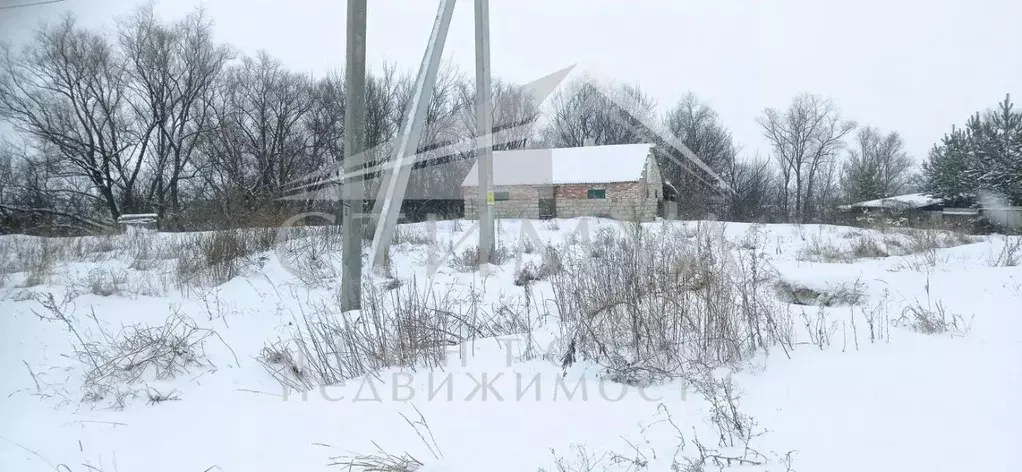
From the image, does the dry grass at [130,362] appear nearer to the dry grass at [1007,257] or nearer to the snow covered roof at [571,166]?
the dry grass at [1007,257]

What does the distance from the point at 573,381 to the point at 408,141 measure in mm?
4080

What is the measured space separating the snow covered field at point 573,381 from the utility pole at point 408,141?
1397mm

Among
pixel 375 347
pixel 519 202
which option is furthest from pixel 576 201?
pixel 375 347

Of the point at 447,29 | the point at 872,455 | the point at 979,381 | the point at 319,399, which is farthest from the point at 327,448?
the point at 447,29

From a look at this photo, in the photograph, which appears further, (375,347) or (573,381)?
(375,347)

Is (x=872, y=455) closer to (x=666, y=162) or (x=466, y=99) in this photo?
(x=466, y=99)

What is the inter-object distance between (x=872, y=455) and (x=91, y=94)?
26914mm

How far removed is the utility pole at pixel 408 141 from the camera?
238 inches

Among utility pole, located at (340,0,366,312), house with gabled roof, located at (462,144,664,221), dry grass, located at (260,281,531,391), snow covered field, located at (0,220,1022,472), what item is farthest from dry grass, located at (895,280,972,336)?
house with gabled roof, located at (462,144,664,221)

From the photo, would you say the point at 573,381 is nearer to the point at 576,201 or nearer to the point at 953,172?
the point at 576,201

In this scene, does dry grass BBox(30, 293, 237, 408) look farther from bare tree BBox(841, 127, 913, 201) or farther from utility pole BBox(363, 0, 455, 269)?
bare tree BBox(841, 127, 913, 201)

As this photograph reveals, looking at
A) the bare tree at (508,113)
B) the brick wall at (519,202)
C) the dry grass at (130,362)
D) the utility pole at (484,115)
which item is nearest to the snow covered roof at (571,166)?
the brick wall at (519,202)

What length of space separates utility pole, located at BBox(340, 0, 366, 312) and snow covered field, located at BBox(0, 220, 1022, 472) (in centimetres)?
62

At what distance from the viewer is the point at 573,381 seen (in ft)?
9.57
